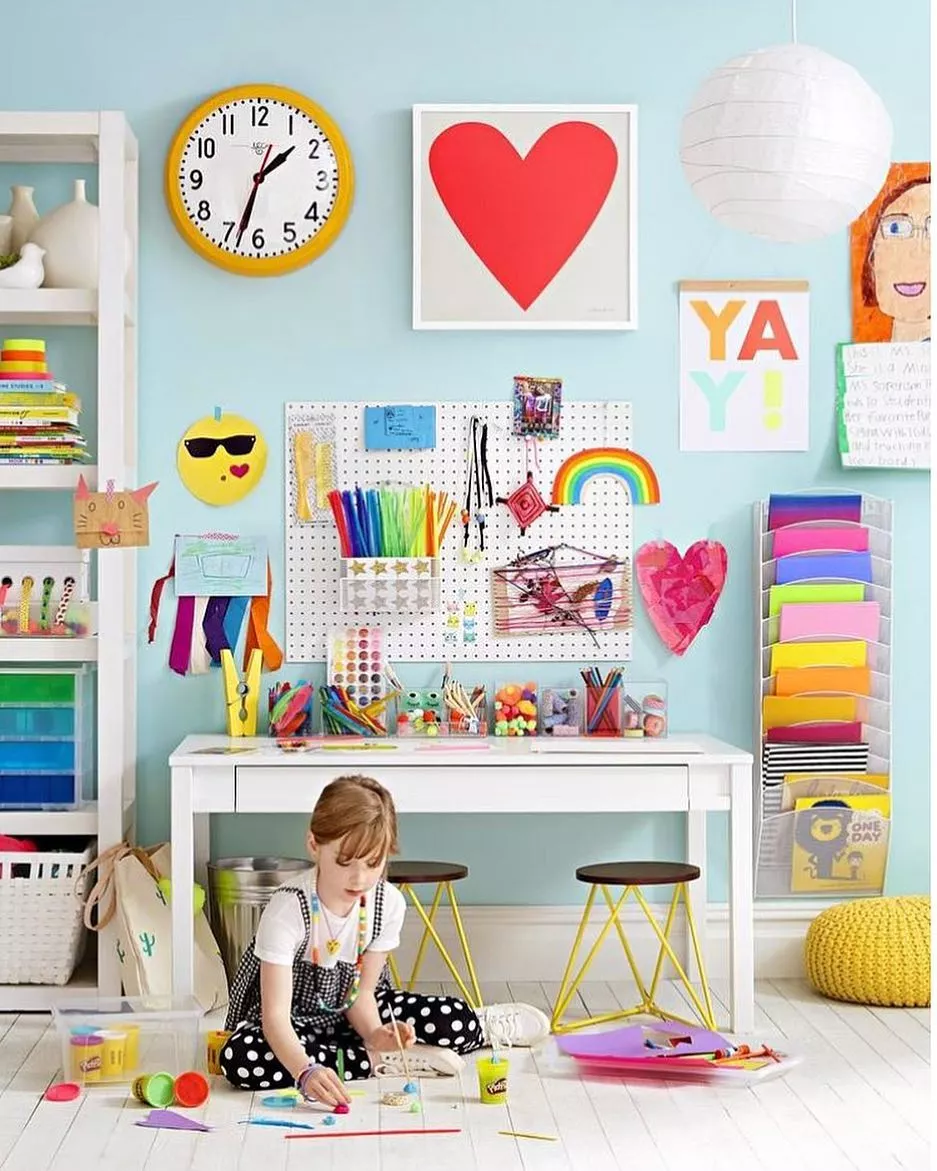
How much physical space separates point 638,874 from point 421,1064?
25.8 inches

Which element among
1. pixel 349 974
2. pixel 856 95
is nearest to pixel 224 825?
pixel 349 974

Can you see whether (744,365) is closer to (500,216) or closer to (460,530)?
(500,216)

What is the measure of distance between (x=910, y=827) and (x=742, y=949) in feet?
2.76

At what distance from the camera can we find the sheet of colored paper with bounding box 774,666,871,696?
13.6 feet

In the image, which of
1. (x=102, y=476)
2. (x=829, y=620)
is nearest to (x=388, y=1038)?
(x=102, y=476)

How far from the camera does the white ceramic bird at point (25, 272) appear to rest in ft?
12.7

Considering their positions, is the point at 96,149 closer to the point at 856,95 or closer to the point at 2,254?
the point at 2,254

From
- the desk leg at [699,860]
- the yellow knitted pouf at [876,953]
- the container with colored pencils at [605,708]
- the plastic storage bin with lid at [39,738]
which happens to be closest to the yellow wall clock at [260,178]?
the plastic storage bin with lid at [39,738]

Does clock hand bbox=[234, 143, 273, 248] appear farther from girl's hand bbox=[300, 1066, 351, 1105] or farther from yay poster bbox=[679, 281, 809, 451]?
girl's hand bbox=[300, 1066, 351, 1105]

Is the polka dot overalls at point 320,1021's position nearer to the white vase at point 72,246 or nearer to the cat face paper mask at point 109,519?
the cat face paper mask at point 109,519

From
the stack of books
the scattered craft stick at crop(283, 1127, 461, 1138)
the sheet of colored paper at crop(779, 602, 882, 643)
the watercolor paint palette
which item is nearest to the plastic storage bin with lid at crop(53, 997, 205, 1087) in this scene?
the scattered craft stick at crop(283, 1127, 461, 1138)

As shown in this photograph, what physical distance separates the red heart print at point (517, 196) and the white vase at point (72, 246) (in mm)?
864

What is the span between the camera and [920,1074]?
334cm

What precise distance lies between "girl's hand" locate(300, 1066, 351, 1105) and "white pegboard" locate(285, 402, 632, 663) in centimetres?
132
